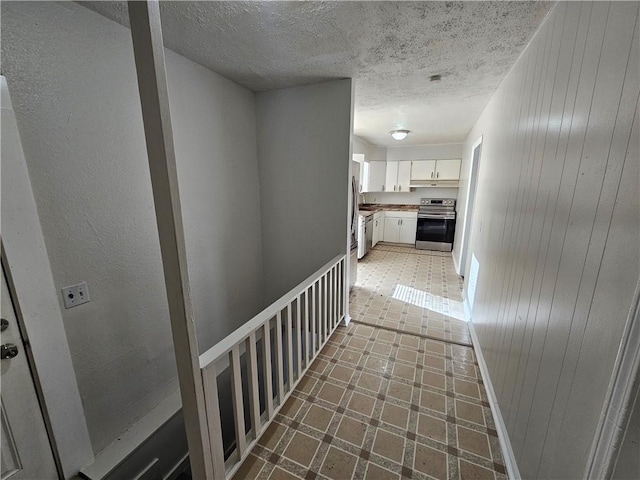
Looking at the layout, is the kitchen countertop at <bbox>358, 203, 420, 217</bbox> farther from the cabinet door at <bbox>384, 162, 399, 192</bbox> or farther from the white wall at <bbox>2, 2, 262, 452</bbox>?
the white wall at <bbox>2, 2, 262, 452</bbox>

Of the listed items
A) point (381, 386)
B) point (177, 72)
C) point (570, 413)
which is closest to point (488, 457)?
point (381, 386)

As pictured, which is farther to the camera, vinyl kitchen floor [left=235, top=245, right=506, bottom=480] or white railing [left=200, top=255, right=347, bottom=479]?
vinyl kitchen floor [left=235, top=245, right=506, bottom=480]

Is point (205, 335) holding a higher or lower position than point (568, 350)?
lower

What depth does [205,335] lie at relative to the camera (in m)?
2.25

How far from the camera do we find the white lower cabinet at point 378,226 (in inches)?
228

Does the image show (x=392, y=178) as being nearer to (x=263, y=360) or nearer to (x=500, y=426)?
(x=500, y=426)

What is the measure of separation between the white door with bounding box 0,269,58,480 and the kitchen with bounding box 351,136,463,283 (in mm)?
4418

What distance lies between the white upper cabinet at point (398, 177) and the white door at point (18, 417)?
6.15 meters

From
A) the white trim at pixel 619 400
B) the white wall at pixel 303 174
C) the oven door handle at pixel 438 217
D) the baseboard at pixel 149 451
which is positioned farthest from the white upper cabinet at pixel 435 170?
the baseboard at pixel 149 451

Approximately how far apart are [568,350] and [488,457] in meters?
0.98

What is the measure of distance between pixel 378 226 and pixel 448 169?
1932 mm

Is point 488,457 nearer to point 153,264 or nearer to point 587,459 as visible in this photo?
point 587,459

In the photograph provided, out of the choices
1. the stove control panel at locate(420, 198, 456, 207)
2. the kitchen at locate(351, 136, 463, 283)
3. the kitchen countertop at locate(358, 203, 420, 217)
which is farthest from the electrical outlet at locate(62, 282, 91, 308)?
the stove control panel at locate(420, 198, 456, 207)

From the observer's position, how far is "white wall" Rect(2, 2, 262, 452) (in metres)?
1.21
